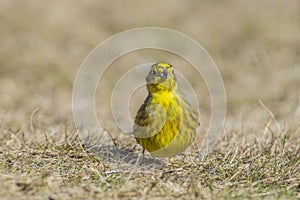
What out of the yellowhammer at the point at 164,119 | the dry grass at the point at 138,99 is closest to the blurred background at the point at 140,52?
the dry grass at the point at 138,99

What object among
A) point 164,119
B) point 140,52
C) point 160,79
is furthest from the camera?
point 140,52

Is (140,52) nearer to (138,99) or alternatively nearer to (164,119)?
(138,99)

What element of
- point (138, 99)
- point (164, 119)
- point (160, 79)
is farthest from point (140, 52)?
point (164, 119)

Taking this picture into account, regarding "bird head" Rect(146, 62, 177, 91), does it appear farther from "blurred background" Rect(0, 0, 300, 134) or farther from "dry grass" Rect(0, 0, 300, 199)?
"blurred background" Rect(0, 0, 300, 134)

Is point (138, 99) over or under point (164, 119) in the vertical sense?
over

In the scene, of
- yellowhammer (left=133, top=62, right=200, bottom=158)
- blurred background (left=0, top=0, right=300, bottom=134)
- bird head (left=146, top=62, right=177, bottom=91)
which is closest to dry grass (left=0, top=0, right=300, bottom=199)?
blurred background (left=0, top=0, right=300, bottom=134)
